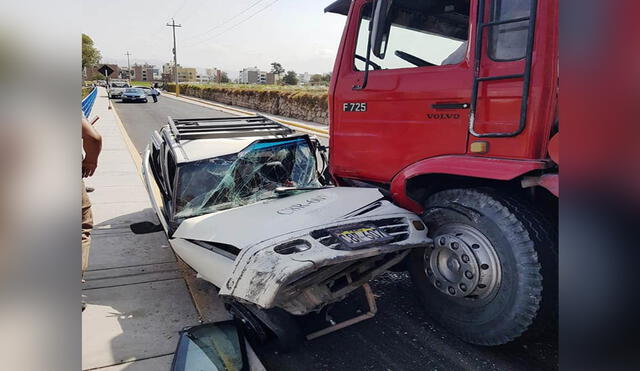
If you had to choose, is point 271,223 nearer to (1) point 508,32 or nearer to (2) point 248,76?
(1) point 508,32

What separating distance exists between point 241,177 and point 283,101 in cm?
2420

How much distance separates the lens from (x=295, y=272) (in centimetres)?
261

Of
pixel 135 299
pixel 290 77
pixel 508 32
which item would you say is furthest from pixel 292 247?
pixel 290 77

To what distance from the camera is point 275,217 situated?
344 cm

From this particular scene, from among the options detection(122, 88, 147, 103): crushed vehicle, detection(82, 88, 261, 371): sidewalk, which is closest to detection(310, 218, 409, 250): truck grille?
detection(82, 88, 261, 371): sidewalk

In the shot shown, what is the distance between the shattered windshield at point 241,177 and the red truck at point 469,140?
985mm

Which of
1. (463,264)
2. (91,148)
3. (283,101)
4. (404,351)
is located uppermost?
(283,101)

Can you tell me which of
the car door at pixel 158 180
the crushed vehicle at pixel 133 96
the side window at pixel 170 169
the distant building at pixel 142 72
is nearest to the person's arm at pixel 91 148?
the car door at pixel 158 180

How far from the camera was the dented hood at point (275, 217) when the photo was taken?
10.5 feet

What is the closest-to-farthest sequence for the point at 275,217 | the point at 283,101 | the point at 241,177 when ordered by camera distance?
the point at 275,217
the point at 241,177
the point at 283,101

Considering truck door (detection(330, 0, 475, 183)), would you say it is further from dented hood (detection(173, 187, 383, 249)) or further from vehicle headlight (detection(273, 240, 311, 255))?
vehicle headlight (detection(273, 240, 311, 255))
